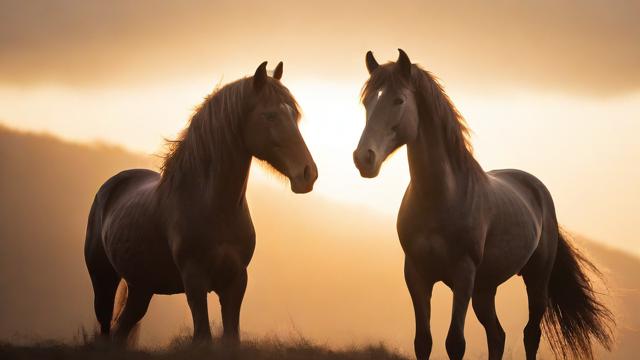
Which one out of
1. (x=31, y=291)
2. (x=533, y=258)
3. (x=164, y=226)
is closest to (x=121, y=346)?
(x=164, y=226)

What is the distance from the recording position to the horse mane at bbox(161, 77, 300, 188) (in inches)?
275

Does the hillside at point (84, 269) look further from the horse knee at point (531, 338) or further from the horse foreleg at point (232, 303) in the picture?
the horse foreleg at point (232, 303)

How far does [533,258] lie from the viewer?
29.2 feet

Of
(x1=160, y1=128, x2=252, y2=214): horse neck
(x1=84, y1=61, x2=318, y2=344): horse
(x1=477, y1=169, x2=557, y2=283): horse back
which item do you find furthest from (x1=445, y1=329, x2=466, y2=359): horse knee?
(x1=160, y1=128, x2=252, y2=214): horse neck

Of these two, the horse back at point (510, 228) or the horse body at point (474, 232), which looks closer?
the horse body at point (474, 232)

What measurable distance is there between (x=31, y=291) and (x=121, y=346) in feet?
188

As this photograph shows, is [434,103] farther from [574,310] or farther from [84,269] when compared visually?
[84,269]

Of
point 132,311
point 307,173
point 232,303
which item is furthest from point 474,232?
point 132,311

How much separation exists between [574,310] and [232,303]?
438cm

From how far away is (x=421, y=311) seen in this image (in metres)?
7.04

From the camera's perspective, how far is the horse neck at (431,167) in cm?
698

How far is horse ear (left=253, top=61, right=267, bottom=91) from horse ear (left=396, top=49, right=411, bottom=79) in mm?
1160

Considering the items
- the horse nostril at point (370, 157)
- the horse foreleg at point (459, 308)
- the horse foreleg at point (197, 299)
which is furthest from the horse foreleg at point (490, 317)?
the horse foreleg at point (197, 299)

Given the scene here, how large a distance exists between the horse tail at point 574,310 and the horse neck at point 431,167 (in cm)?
297
